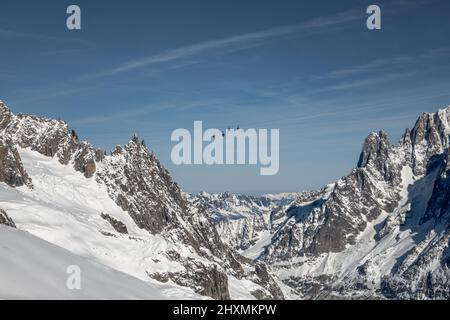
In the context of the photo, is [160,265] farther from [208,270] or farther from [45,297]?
[45,297]

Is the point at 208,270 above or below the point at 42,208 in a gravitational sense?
below

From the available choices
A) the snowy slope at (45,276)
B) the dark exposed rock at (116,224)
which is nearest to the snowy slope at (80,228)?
the dark exposed rock at (116,224)

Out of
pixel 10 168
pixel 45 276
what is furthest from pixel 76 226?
pixel 45 276

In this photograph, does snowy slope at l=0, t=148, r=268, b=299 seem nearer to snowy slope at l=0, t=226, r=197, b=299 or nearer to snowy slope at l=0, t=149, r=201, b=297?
snowy slope at l=0, t=149, r=201, b=297

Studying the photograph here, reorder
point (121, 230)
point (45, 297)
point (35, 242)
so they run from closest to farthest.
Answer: point (45, 297)
point (35, 242)
point (121, 230)

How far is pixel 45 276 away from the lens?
29250 millimetres

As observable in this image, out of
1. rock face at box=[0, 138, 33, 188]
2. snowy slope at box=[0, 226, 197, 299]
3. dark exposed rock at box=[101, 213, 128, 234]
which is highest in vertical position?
rock face at box=[0, 138, 33, 188]

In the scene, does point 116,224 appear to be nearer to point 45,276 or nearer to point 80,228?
point 80,228

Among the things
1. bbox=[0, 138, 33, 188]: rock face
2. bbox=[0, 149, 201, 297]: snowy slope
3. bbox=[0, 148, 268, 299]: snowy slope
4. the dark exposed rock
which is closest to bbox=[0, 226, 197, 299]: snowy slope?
bbox=[0, 148, 268, 299]: snowy slope

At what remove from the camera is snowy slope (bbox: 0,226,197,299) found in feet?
85.2

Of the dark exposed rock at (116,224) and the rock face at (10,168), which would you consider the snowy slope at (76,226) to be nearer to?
the dark exposed rock at (116,224)
